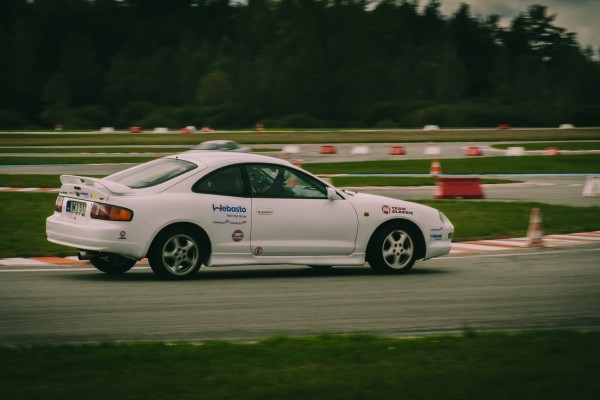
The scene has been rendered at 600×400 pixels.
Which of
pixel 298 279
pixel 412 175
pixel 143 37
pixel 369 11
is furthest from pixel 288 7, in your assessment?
pixel 298 279

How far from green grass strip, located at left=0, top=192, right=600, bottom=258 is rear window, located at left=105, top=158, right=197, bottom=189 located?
8.55ft

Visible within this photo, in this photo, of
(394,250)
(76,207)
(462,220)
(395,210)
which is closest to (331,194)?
(395,210)

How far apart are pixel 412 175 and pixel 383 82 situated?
74120 mm

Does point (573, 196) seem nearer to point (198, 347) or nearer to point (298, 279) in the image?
point (298, 279)

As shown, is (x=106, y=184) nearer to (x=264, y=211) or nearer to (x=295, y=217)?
(x=264, y=211)

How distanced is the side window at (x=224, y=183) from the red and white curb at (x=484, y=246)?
2.01 m

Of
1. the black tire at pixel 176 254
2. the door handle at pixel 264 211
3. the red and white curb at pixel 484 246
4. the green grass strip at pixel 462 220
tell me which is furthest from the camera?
the green grass strip at pixel 462 220

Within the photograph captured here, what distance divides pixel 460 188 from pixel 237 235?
1338 cm

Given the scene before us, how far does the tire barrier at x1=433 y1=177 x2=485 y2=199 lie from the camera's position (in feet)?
77.1

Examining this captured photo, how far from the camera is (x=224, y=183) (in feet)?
36.6

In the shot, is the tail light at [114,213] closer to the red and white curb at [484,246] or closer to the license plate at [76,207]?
the license plate at [76,207]

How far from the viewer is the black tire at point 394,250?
464 inches

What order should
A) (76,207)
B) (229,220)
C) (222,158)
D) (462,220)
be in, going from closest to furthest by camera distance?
(76,207) < (229,220) < (222,158) < (462,220)

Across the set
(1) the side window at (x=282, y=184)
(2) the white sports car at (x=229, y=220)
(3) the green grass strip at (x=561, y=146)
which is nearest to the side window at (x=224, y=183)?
(2) the white sports car at (x=229, y=220)
